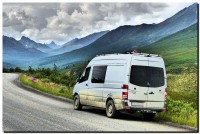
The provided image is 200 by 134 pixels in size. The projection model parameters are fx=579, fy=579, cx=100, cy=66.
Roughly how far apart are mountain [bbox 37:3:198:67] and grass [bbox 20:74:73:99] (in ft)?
11.2

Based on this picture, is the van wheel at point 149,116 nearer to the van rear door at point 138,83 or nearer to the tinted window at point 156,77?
the van rear door at point 138,83

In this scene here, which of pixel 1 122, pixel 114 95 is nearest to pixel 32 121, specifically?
pixel 1 122

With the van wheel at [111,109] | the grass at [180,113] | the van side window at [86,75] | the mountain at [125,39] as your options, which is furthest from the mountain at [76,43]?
the grass at [180,113]

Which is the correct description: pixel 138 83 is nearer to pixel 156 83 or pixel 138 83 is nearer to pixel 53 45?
pixel 156 83

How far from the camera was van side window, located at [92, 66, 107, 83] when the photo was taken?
18.7m

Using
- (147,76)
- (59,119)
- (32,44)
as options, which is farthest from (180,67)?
(59,119)

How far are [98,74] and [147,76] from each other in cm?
224

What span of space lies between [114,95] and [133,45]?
11.6 ft

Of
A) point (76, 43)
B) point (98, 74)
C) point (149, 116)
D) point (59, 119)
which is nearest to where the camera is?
point (59, 119)

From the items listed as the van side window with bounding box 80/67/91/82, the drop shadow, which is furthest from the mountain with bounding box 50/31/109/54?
the drop shadow

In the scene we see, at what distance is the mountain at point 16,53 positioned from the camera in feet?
65.5

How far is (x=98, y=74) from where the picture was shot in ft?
62.5

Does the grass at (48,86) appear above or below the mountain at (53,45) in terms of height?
below

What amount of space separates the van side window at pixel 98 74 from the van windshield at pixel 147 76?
1.62 m
